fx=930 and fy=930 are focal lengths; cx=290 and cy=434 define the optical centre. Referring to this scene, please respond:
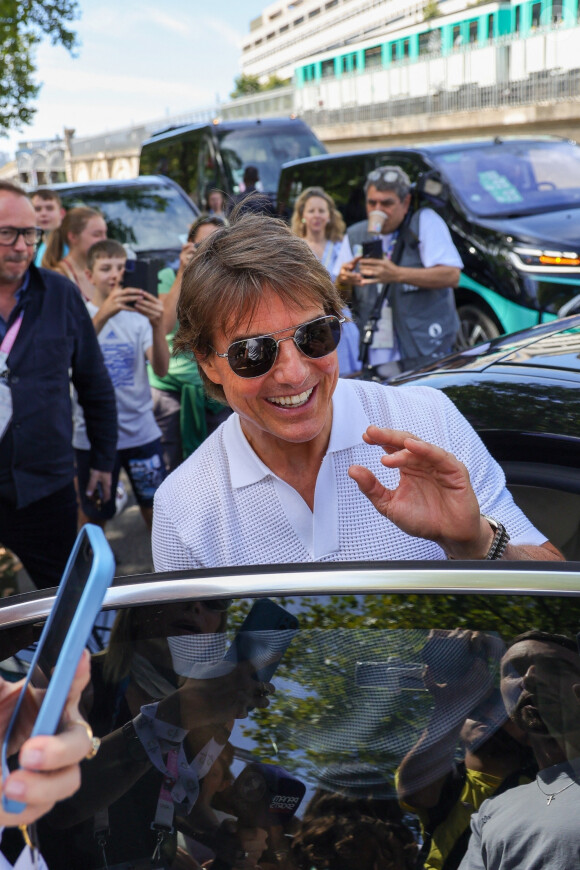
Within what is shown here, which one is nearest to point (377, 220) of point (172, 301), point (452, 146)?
point (172, 301)

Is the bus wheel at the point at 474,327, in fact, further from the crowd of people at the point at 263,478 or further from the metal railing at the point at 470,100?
the metal railing at the point at 470,100

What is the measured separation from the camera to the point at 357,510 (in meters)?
1.96

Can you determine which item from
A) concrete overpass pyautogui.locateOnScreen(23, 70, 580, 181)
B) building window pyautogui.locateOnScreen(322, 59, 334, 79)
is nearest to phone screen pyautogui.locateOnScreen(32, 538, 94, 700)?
concrete overpass pyautogui.locateOnScreen(23, 70, 580, 181)

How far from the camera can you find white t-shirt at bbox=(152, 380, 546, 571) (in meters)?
1.93

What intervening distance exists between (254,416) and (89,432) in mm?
2126

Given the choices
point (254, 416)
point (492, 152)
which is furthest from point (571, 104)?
point (254, 416)

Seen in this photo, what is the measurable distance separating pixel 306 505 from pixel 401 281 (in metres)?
3.13

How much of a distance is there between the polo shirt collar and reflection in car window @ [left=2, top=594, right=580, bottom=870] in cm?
57

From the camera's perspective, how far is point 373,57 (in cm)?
4141

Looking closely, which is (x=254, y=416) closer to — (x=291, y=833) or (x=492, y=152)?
(x=291, y=833)

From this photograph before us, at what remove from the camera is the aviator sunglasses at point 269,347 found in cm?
197

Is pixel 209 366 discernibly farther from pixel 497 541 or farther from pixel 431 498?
pixel 497 541

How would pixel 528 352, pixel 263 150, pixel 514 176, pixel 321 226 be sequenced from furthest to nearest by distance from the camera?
pixel 263 150 < pixel 514 176 < pixel 321 226 < pixel 528 352

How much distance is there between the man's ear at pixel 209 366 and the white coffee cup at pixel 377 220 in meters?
3.10
